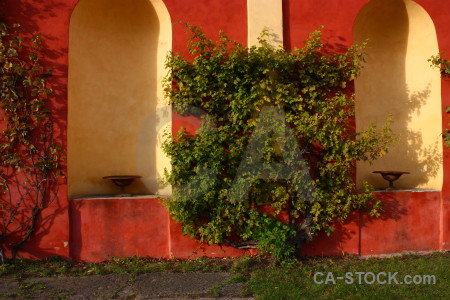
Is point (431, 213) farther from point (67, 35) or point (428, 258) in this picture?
point (67, 35)

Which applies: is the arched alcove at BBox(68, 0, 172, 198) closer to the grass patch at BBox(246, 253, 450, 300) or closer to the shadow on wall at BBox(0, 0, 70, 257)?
the shadow on wall at BBox(0, 0, 70, 257)

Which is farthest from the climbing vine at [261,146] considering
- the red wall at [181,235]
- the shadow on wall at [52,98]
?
the shadow on wall at [52,98]

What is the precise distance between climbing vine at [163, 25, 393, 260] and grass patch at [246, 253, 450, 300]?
417 millimetres

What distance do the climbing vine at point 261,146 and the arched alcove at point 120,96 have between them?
0.69 m

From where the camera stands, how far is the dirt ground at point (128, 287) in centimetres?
381

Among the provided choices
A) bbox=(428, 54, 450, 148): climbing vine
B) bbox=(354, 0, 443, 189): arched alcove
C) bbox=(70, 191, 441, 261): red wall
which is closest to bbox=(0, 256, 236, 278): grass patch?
bbox=(70, 191, 441, 261): red wall

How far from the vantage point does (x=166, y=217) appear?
16.5 feet

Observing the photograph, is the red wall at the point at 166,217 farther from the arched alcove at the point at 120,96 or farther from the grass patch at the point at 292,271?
the arched alcove at the point at 120,96

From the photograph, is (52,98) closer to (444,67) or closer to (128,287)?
(128,287)

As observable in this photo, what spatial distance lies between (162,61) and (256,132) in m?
1.83

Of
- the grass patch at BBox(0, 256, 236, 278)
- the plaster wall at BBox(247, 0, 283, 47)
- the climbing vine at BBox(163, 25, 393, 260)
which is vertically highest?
the plaster wall at BBox(247, 0, 283, 47)

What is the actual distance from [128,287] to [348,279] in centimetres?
238

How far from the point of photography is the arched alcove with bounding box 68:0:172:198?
5371 mm

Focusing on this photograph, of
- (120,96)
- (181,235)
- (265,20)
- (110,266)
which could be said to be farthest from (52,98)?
(265,20)
